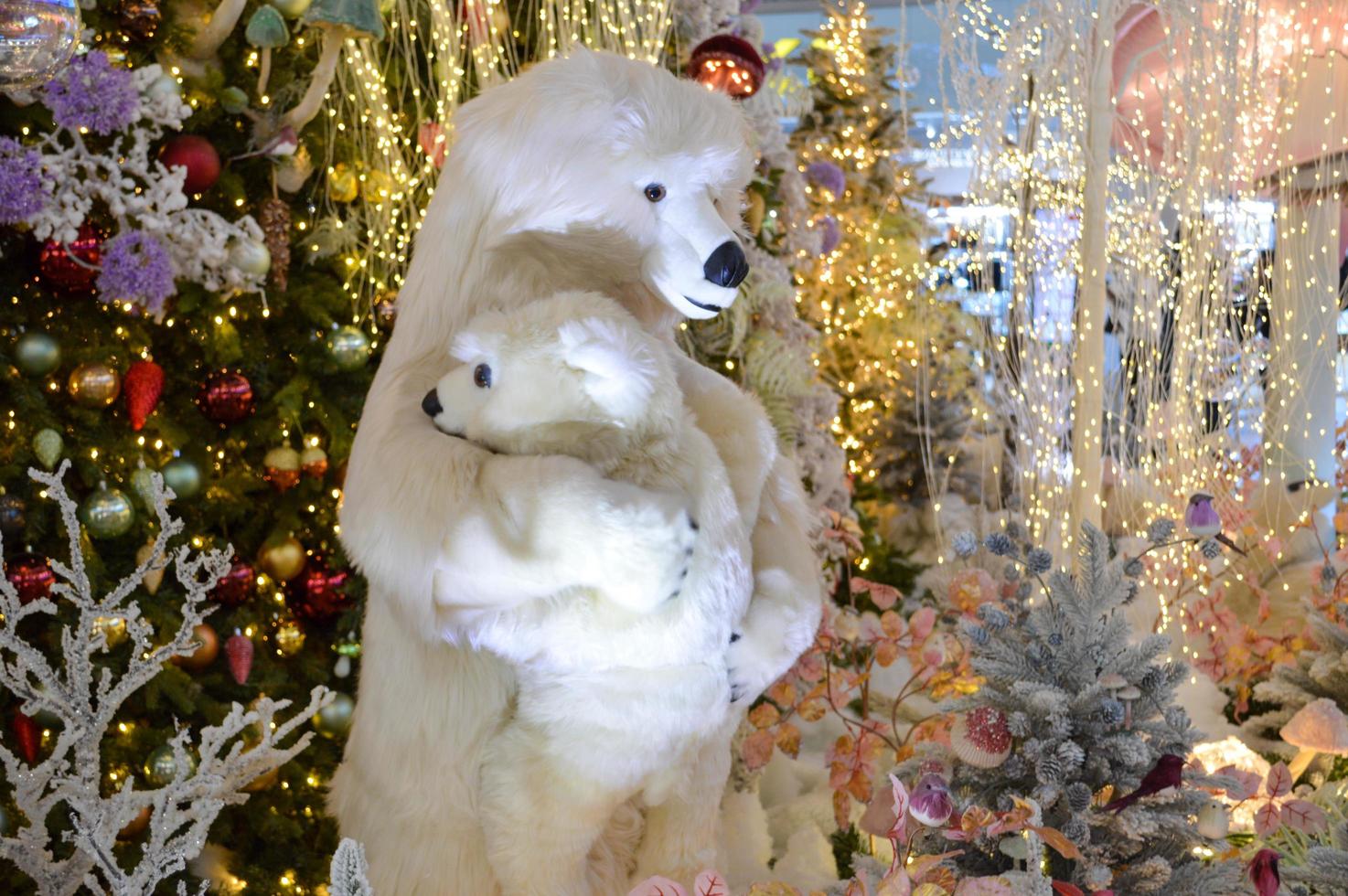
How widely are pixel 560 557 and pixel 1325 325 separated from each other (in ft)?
8.02

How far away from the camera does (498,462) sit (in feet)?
4.28

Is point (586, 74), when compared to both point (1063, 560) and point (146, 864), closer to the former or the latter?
point (146, 864)

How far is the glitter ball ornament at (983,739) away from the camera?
4.89 feet

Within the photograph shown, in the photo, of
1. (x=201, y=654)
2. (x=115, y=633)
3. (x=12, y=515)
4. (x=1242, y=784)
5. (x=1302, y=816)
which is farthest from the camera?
(x=201, y=654)

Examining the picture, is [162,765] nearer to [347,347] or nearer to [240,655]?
[240,655]

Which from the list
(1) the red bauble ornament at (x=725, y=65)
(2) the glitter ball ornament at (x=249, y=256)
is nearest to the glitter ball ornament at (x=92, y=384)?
(2) the glitter ball ornament at (x=249, y=256)

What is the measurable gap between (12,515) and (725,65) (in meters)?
1.35

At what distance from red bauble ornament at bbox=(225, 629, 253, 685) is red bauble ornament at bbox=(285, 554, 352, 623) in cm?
18

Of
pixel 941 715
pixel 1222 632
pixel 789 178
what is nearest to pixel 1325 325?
pixel 1222 632

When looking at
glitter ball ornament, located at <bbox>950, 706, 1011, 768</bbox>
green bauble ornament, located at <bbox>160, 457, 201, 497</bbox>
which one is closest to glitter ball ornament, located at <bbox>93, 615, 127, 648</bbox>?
green bauble ornament, located at <bbox>160, 457, 201, 497</bbox>

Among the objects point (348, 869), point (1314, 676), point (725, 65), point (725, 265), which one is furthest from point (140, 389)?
point (1314, 676)

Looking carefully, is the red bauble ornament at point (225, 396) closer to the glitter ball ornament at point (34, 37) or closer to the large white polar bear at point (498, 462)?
the large white polar bear at point (498, 462)

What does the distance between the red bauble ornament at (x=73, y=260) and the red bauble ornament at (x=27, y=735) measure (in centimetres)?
61

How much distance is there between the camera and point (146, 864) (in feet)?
3.46
